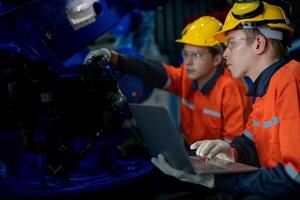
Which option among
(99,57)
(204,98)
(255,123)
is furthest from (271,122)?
(99,57)

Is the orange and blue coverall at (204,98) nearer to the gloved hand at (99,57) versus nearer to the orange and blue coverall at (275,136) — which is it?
the gloved hand at (99,57)

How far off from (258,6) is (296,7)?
1.27 m

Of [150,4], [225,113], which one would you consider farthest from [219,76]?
[150,4]

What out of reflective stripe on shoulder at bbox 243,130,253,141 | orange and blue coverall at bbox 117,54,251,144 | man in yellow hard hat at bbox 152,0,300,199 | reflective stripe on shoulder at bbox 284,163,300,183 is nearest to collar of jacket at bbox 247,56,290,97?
man in yellow hard hat at bbox 152,0,300,199

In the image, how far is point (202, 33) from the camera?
2.38 m

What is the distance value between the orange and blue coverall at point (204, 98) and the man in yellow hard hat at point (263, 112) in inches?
16.7

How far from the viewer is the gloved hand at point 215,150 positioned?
1.69 metres

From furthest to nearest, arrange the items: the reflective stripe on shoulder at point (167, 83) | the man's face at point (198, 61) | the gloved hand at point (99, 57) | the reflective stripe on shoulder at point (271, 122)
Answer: the reflective stripe on shoulder at point (167, 83)
the man's face at point (198, 61)
the gloved hand at point (99, 57)
the reflective stripe on shoulder at point (271, 122)

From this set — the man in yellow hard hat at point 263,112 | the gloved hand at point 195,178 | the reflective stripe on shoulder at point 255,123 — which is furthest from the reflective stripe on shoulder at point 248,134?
the gloved hand at point 195,178

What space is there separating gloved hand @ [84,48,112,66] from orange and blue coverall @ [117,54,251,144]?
0.51 ft

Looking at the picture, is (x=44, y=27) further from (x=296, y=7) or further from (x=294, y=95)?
(x=296, y=7)

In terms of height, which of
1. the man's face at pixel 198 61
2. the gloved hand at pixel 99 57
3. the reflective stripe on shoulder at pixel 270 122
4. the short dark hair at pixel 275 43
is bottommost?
the reflective stripe on shoulder at pixel 270 122

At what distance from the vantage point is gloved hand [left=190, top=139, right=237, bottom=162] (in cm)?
169

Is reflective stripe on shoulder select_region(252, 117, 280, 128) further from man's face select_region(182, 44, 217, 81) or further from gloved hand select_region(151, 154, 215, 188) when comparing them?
man's face select_region(182, 44, 217, 81)
